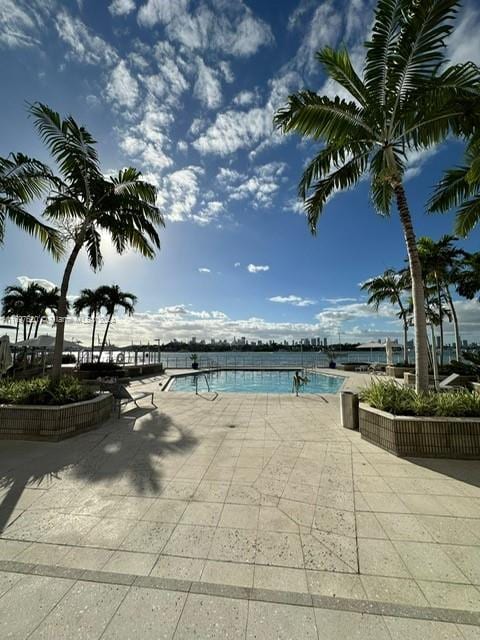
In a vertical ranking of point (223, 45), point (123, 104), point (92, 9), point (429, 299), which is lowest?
point (429, 299)

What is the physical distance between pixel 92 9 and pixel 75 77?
136 centimetres

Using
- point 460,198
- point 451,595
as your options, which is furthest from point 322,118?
point 451,595

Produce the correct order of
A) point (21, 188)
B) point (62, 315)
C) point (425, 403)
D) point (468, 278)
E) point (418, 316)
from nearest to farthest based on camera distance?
point (425, 403) → point (418, 316) → point (62, 315) → point (21, 188) → point (468, 278)

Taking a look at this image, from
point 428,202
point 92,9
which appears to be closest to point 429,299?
point 428,202

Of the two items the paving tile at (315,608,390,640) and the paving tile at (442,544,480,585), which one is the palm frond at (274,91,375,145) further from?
the paving tile at (315,608,390,640)

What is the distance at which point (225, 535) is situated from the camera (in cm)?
271

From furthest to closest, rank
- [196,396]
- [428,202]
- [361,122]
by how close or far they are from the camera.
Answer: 1. [196,396]
2. [428,202]
3. [361,122]

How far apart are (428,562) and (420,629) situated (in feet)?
2.39

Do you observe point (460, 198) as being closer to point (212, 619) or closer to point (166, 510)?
point (166, 510)

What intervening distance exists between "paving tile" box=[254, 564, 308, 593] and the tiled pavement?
0.01 meters

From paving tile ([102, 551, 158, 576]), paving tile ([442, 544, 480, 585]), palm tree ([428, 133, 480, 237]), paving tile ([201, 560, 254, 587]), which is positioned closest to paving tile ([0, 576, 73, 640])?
paving tile ([102, 551, 158, 576])

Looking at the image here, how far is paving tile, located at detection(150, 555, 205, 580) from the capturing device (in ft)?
7.25

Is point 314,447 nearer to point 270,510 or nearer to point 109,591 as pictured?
point 270,510

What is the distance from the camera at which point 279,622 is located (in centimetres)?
182
